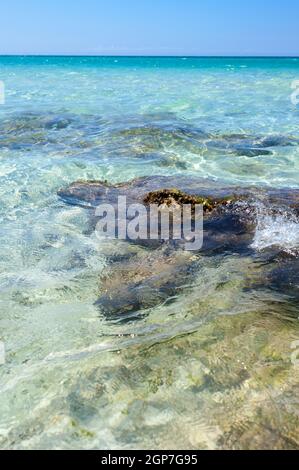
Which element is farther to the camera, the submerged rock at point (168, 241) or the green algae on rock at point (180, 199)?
the green algae on rock at point (180, 199)

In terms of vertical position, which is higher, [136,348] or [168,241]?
[168,241]

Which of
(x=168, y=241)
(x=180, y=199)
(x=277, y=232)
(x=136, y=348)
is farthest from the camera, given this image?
(x=180, y=199)

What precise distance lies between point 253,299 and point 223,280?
59 cm

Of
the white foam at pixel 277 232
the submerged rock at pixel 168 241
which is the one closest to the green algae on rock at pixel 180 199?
the submerged rock at pixel 168 241

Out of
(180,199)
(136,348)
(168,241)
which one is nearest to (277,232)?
(168,241)

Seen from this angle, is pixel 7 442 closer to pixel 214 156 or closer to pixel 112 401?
pixel 112 401

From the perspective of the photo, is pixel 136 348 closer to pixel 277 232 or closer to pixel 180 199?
pixel 277 232

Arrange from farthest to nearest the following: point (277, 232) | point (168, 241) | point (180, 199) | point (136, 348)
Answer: point (180, 199)
point (168, 241)
point (277, 232)
point (136, 348)

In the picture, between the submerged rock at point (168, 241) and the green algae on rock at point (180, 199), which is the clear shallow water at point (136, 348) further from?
the green algae on rock at point (180, 199)

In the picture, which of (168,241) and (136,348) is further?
(168,241)

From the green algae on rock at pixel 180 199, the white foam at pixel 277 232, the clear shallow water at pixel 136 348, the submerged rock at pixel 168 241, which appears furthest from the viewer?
the green algae on rock at pixel 180 199

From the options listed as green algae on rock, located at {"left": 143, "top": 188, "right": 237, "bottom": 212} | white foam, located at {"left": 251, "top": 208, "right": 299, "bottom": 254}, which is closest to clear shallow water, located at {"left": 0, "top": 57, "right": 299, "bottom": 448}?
white foam, located at {"left": 251, "top": 208, "right": 299, "bottom": 254}

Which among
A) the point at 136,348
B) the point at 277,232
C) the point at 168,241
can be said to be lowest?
the point at 136,348

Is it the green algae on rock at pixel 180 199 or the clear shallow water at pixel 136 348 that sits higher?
the green algae on rock at pixel 180 199
